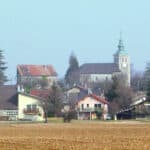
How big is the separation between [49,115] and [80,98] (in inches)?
887

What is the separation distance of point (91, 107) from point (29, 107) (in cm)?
1176

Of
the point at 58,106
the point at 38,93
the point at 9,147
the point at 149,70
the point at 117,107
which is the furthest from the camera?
the point at 149,70

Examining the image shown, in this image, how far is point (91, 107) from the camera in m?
121

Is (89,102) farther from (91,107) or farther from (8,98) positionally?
(8,98)

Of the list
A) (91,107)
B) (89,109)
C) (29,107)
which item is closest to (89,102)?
(91,107)

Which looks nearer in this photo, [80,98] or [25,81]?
[80,98]

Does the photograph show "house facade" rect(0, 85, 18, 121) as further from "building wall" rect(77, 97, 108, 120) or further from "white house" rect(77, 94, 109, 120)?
"building wall" rect(77, 97, 108, 120)

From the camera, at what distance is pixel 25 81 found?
190750 mm

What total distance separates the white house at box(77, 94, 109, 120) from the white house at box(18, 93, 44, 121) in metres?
6.49

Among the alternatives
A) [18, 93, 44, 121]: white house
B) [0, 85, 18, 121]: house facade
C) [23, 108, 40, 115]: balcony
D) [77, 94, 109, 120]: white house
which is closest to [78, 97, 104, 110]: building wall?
[77, 94, 109, 120]: white house

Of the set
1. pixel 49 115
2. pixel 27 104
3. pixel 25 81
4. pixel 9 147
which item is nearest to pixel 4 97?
pixel 27 104

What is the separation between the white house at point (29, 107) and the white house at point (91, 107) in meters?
6.49

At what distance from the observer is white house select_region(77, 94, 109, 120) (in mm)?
116000

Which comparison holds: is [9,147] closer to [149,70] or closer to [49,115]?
[49,115]
